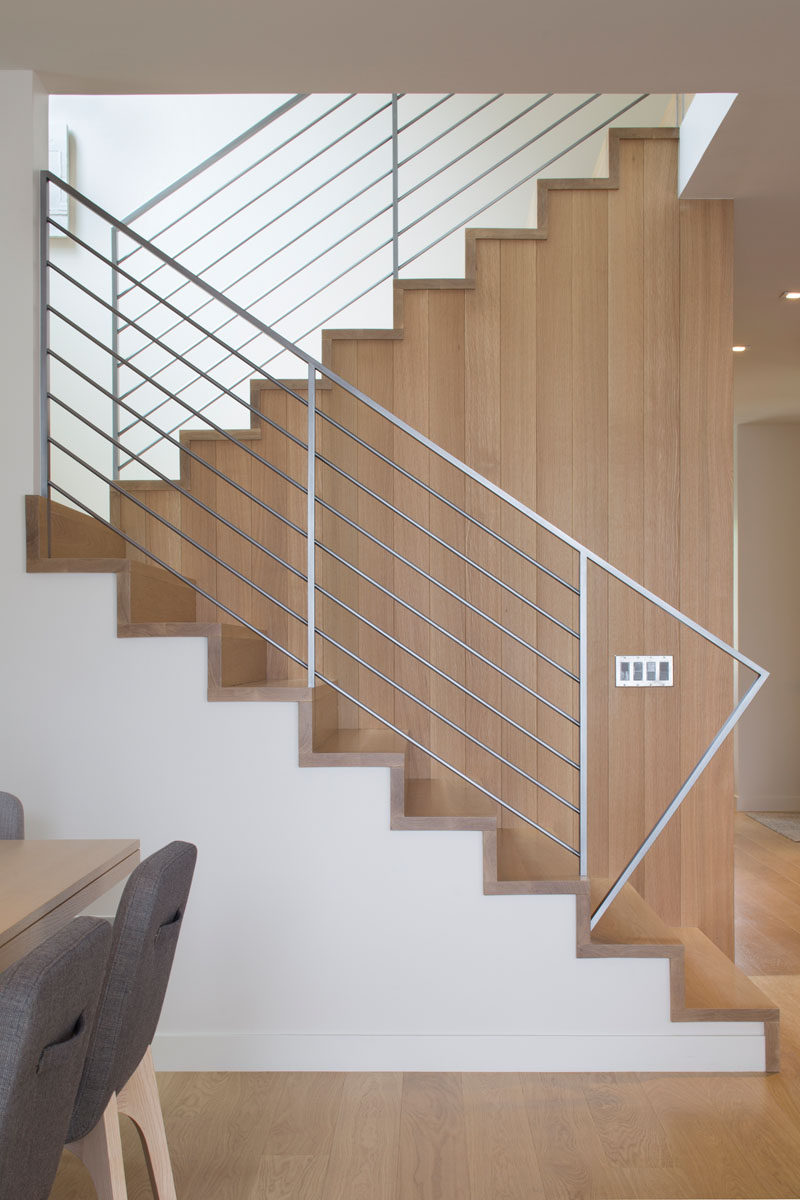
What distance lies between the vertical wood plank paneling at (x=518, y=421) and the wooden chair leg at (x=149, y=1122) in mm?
1984

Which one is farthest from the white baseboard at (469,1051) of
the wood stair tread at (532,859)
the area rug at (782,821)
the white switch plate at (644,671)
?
the area rug at (782,821)

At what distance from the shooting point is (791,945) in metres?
4.32

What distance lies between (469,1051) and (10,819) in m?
1.44

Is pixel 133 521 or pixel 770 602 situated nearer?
pixel 133 521

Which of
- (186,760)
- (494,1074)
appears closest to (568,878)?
(494,1074)

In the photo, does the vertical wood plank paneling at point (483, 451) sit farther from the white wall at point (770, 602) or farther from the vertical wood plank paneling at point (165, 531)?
the white wall at point (770, 602)

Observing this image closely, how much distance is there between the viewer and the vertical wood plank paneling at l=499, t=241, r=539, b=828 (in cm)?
385

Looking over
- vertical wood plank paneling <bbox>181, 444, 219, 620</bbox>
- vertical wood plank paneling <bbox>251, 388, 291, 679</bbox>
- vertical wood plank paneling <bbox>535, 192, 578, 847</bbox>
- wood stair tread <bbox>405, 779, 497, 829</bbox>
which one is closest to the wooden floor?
wood stair tread <bbox>405, 779, 497, 829</bbox>

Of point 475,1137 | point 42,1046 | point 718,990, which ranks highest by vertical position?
point 42,1046

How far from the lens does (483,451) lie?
12.7 ft

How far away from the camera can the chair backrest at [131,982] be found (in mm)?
1711

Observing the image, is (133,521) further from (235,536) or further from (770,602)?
(770,602)

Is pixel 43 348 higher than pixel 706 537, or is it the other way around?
pixel 43 348

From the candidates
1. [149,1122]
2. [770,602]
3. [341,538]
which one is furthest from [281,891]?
[770,602]
